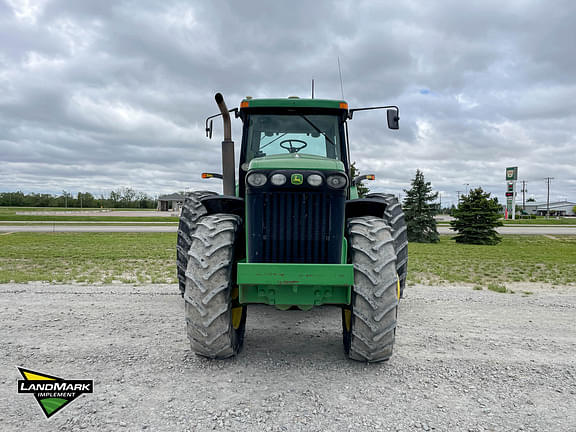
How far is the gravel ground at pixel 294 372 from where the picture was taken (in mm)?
2848

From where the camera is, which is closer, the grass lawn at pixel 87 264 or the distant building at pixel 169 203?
the grass lawn at pixel 87 264

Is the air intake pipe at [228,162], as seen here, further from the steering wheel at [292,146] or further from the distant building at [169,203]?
the distant building at [169,203]

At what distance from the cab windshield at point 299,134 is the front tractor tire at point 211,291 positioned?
1639mm

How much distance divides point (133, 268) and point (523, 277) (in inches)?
376

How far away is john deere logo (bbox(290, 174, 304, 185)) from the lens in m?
3.66

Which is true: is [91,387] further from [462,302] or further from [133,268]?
[133,268]

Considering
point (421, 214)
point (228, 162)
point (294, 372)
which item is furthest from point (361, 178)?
point (421, 214)

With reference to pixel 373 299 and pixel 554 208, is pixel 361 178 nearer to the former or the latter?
pixel 373 299

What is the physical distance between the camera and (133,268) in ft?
33.0

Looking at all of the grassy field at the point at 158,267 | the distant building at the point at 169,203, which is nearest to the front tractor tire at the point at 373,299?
the grassy field at the point at 158,267

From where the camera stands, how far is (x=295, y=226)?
3.80 metres

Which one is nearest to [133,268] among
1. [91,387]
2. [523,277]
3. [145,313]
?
[145,313]

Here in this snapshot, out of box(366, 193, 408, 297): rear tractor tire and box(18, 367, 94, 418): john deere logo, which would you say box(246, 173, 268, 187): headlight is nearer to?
box(18, 367, 94, 418): john deere logo

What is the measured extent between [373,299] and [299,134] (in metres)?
2.38
